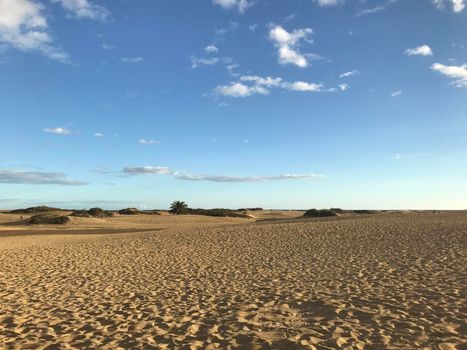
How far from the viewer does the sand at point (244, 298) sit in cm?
838

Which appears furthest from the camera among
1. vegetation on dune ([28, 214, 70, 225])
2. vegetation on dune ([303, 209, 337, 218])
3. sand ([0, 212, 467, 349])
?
vegetation on dune ([303, 209, 337, 218])

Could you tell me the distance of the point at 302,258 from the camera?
19672mm

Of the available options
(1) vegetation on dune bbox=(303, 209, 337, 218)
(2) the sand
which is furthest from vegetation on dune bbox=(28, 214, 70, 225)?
(1) vegetation on dune bbox=(303, 209, 337, 218)

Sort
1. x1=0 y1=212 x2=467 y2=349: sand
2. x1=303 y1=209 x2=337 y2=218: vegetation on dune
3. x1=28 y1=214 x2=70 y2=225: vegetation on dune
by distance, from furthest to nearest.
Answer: x1=303 y1=209 x2=337 y2=218: vegetation on dune → x1=28 y1=214 x2=70 y2=225: vegetation on dune → x1=0 y1=212 x2=467 y2=349: sand

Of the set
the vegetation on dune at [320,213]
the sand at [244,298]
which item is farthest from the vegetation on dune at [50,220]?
the vegetation on dune at [320,213]

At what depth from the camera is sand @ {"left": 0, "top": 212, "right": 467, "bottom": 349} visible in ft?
27.5

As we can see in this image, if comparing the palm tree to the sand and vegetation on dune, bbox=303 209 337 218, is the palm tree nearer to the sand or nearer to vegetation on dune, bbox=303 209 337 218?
vegetation on dune, bbox=303 209 337 218

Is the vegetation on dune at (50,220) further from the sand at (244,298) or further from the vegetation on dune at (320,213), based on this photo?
the vegetation on dune at (320,213)

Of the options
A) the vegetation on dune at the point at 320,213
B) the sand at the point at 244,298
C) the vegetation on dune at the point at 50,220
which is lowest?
the sand at the point at 244,298

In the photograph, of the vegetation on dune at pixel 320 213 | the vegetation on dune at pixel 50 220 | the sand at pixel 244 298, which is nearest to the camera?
the sand at pixel 244 298

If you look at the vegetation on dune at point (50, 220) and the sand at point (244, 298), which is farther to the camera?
the vegetation on dune at point (50, 220)

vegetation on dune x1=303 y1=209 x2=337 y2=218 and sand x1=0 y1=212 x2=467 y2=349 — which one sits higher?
vegetation on dune x1=303 y1=209 x2=337 y2=218

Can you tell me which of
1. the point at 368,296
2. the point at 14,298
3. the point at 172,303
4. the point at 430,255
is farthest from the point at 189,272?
the point at 430,255

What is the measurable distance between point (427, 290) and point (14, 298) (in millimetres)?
11544
